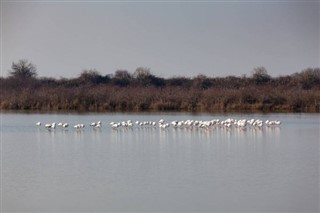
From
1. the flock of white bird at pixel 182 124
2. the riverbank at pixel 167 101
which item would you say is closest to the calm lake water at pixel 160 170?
the flock of white bird at pixel 182 124

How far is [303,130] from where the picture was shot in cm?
1841

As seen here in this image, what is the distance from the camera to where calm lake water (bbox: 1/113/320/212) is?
362 inches

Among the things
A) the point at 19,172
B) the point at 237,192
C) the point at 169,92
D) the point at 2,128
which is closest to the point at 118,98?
the point at 169,92

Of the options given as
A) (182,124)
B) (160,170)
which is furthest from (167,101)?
(160,170)

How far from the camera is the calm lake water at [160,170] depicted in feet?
30.2

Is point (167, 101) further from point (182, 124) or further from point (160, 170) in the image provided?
point (160, 170)

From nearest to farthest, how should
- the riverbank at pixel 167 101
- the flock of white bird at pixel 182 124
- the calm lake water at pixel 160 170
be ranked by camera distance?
1. the calm lake water at pixel 160 170
2. the flock of white bird at pixel 182 124
3. the riverbank at pixel 167 101

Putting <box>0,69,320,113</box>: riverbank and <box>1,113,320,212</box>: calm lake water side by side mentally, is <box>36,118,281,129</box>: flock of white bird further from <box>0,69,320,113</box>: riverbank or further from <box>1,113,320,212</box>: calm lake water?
<box>0,69,320,113</box>: riverbank

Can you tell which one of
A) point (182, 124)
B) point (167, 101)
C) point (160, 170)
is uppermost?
point (167, 101)

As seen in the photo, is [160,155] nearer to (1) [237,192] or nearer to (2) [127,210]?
(1) [237,192]

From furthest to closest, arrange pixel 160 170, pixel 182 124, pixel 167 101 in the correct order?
pixel 167 101 → pixel 182 124 → pixel 160 170

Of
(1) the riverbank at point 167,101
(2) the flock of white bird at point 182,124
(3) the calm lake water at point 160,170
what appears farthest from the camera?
(1) the riverbank at point 167,101

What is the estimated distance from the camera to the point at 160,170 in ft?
37.9

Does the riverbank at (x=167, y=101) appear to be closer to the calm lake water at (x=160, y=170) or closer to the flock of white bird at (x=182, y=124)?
the flock of white bird at (x=182, y=124)
